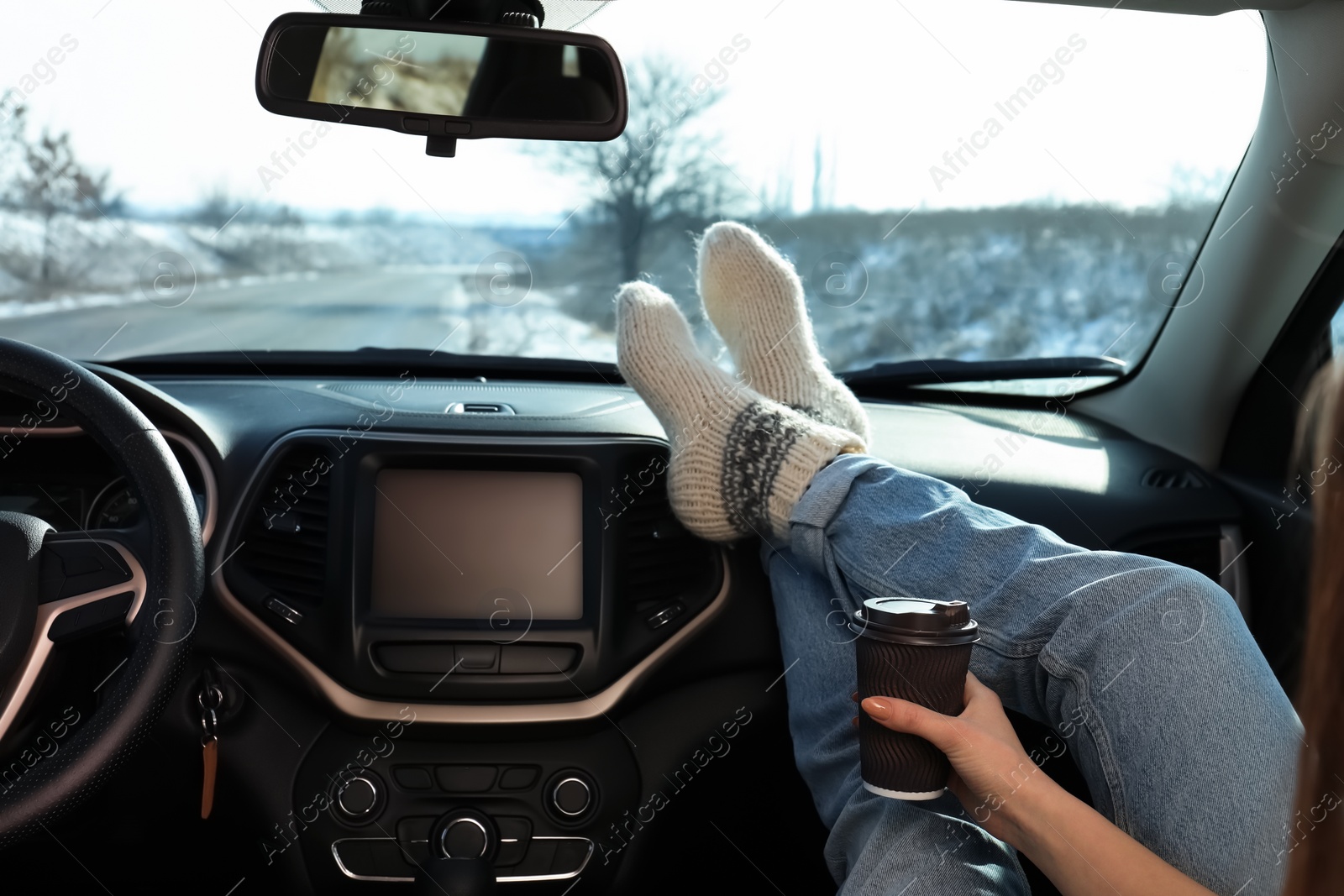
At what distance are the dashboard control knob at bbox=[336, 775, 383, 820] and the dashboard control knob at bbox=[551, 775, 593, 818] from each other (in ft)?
0.79

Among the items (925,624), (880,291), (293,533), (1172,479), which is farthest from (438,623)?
(1172,479)

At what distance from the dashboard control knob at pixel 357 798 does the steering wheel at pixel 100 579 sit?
0.45 metres

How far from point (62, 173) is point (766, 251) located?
2.26 metres

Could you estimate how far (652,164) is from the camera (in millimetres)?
1857

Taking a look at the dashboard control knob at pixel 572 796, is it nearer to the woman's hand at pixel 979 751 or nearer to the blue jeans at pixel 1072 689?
the blue jeans at pixel 1072 689

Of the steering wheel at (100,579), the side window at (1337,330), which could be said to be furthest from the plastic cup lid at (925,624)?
the side window at (1337,330)

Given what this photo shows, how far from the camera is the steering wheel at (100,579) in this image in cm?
97

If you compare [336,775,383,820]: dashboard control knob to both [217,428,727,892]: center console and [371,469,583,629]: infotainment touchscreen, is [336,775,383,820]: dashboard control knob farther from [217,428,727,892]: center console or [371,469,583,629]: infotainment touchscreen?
[371,469,583,629]: infotainment touchscreen

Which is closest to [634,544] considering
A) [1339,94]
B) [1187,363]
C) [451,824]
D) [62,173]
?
[451,824]

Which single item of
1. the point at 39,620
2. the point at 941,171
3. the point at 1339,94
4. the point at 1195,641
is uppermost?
the point at 1339,94

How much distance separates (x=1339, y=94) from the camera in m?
1.56

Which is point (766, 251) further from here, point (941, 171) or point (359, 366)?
point (359, 366)

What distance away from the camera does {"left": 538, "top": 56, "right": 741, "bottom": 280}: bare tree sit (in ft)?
6.04

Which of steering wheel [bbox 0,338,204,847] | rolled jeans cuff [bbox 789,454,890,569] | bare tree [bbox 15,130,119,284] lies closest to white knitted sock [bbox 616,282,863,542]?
rolled jeans cuff [bbox 789,454,890,569]
